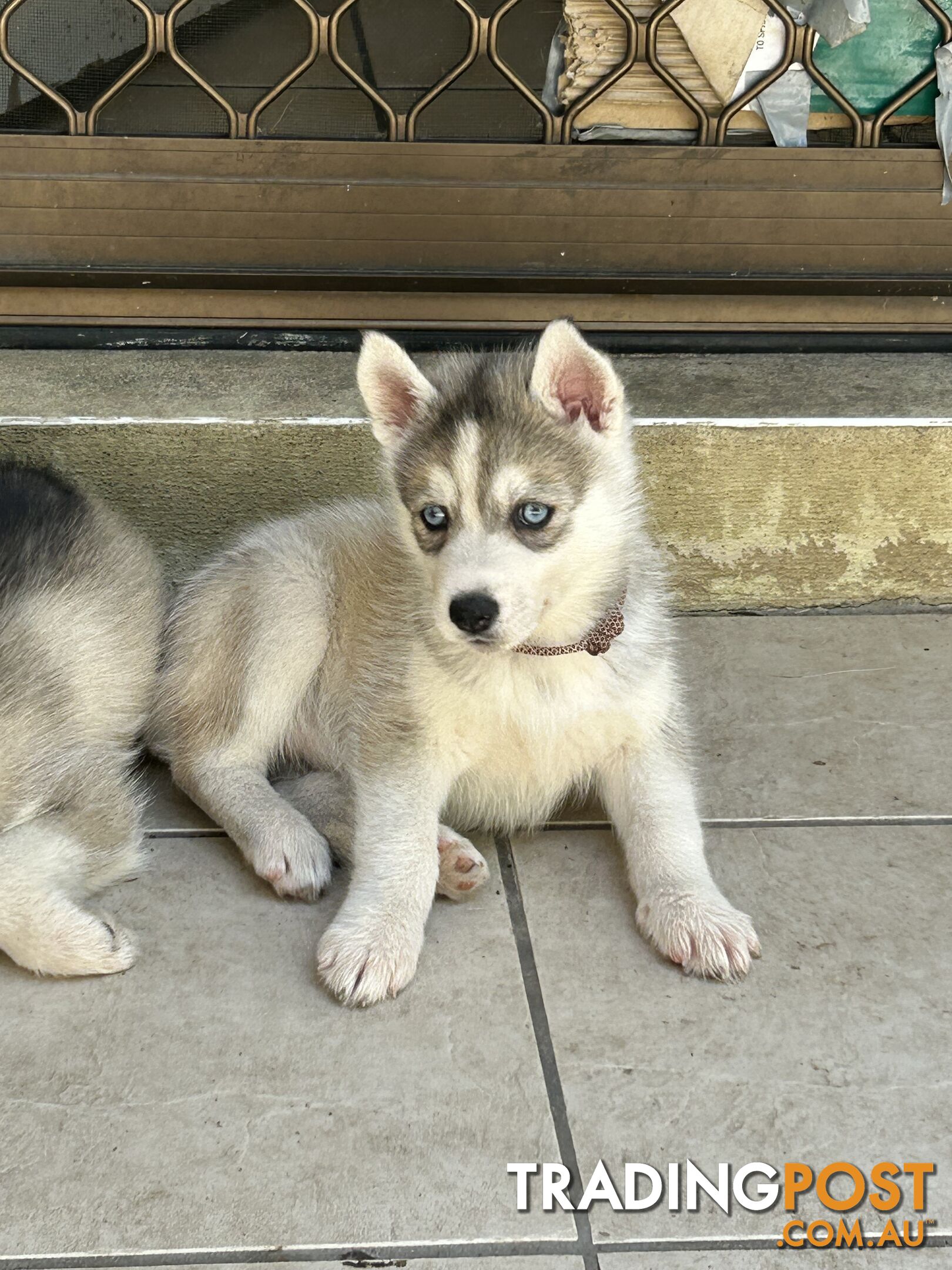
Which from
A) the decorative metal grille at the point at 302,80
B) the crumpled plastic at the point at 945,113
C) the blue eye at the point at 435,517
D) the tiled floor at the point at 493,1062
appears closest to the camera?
the tiled floor at the point at 493,1062

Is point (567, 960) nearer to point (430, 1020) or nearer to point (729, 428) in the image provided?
point (430, 1020)

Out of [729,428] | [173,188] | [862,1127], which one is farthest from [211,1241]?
[173,188]

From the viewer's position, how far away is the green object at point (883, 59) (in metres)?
4.47

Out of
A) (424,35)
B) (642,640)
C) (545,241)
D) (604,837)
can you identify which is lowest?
(604,837)

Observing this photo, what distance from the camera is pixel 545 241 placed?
4293mm

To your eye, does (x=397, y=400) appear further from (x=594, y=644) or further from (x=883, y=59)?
(x=883, y=59)

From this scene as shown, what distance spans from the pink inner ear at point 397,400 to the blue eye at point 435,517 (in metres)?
0.29

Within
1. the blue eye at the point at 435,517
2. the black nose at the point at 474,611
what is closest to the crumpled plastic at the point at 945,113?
the blue eye at the point at 435,517

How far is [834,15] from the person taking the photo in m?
4.38

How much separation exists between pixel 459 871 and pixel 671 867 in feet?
1.56

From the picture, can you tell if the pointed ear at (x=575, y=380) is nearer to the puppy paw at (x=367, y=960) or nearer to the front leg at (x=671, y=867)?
the front leg at (x=671, y=867)

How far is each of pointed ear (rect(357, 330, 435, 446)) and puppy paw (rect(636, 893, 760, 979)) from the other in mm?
1231

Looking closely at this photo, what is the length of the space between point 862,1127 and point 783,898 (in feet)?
2.30

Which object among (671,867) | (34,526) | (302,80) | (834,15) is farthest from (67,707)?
(834,15)
